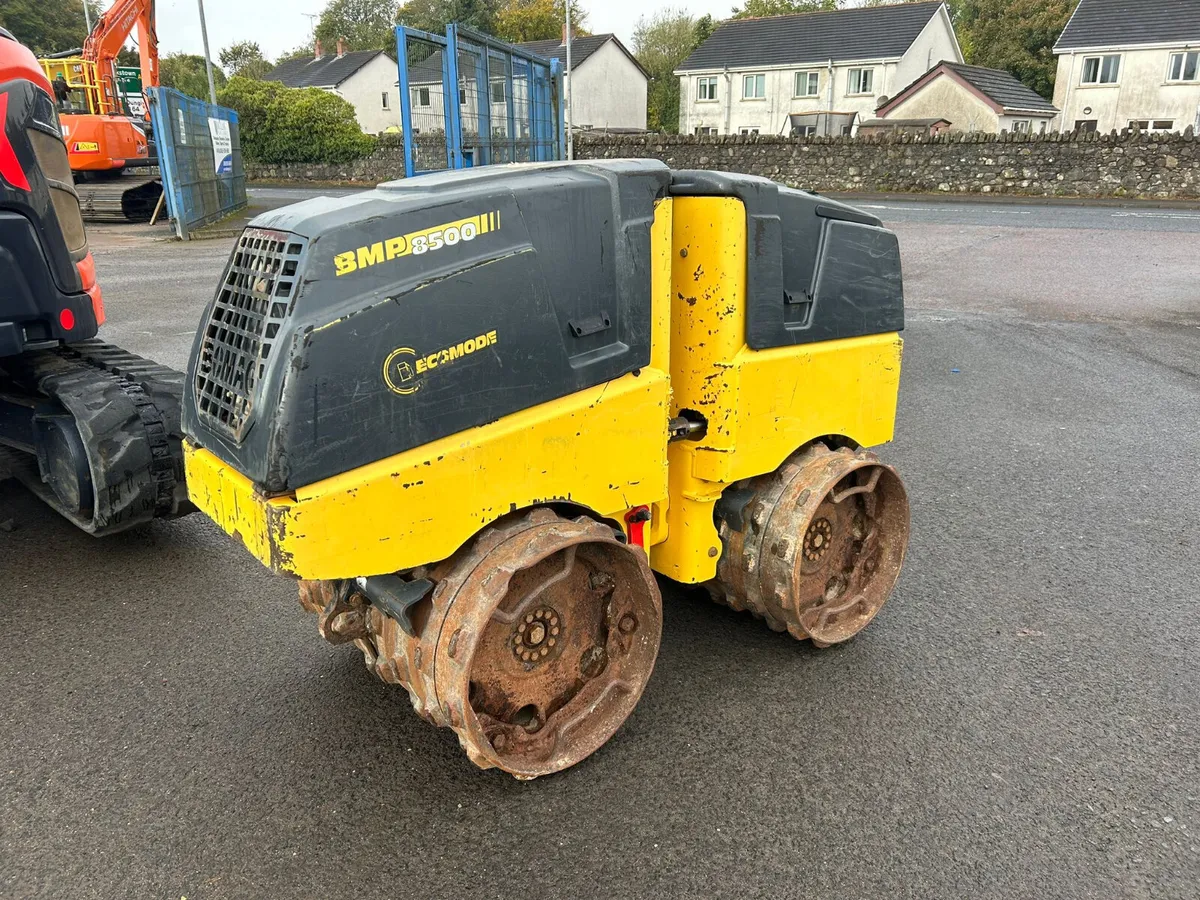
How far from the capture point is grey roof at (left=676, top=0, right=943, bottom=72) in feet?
156

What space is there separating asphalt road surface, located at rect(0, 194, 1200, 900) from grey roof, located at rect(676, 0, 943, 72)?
4808 centimetres

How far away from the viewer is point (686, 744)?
3066 mm

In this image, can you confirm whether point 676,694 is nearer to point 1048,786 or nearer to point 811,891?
point 811,891

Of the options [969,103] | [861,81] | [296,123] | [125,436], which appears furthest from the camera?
[861,81]

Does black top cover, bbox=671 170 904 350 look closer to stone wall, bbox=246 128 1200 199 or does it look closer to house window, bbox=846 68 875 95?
stone wall, bbox=246 128 1200 199

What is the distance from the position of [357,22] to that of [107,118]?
262ft

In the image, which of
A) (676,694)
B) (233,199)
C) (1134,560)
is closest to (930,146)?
(233,199)

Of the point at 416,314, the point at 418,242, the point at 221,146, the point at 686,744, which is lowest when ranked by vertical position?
the point at 686,744

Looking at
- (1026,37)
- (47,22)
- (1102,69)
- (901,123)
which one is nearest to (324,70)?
(47,22)

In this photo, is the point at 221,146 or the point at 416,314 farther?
the point at 221,146

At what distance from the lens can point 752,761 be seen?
117 inches

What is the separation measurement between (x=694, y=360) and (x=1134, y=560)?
106 inches

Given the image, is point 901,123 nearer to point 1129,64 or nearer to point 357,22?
point 1129,64

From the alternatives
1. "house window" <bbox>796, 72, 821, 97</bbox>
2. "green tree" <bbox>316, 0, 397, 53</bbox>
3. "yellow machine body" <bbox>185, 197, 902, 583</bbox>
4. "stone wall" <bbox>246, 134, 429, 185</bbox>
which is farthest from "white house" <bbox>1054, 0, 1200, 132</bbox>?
"green tree" <bbox>316, 0, 397, 53</bbox>
